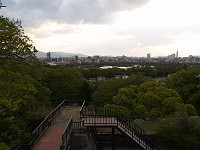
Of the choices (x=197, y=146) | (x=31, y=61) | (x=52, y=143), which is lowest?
(x=197, y=146)

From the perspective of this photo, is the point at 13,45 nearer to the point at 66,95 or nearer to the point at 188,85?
the point at 188,85

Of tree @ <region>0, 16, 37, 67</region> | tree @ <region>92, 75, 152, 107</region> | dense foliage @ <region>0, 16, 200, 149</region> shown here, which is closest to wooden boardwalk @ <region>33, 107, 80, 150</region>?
dense foliage @ <region>0, 16, 200, 149</region>

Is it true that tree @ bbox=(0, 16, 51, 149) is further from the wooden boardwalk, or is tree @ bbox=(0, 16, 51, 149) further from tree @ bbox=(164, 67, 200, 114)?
tree @ bbox=(164, 67, 200, 114)

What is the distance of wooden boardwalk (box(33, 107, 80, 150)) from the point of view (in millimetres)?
16056

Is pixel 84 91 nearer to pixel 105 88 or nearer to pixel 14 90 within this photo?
pixel 105 88

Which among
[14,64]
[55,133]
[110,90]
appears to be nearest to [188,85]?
[110,90]

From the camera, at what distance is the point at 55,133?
18.9 metres

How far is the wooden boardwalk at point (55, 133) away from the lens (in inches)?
632

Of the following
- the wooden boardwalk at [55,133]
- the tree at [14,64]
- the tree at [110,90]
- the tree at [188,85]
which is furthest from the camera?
the tree at [110,90]

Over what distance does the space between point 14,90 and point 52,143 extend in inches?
162

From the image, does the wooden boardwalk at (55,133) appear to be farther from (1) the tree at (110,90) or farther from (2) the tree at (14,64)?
(1) the tree at (110,90)

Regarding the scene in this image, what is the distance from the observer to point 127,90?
37.5 metres

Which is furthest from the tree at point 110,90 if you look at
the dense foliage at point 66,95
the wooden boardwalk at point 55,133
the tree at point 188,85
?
the wooden boardwalk at point 55,133

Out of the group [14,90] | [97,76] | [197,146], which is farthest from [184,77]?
[97,76]
